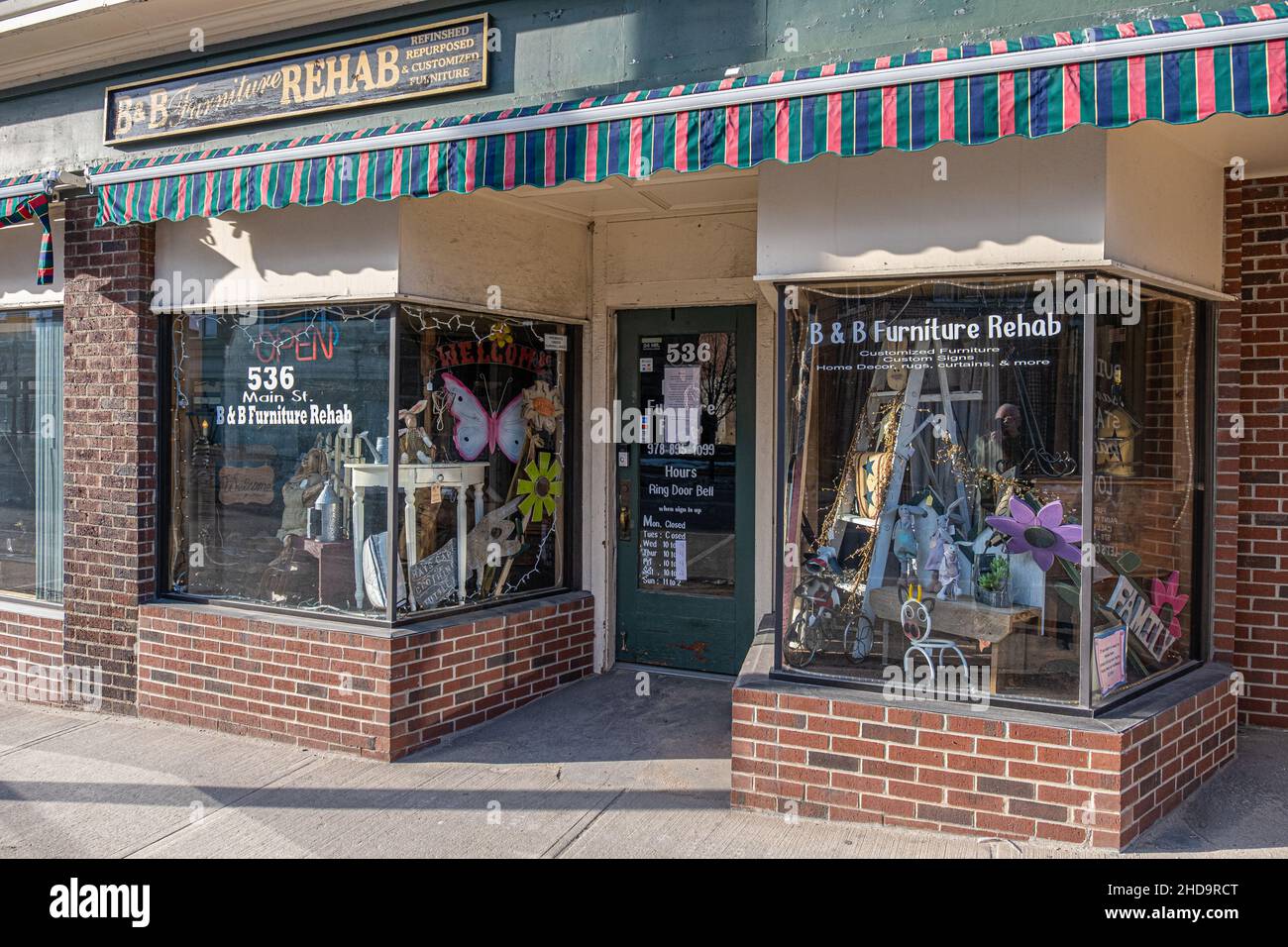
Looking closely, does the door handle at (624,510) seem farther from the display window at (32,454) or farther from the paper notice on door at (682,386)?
the display window at (32,454)

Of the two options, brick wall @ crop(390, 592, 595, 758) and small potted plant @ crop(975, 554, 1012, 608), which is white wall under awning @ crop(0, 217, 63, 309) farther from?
small potted plant @ crop(975, 554, 1012, 608)

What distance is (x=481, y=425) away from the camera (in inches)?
250

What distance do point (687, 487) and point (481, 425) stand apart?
1379mm

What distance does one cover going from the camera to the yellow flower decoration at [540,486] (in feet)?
21.8

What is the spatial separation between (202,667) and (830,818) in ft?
12.5

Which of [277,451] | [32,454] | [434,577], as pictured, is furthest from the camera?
[32,454]

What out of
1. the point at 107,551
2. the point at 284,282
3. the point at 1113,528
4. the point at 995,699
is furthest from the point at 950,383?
the point at 107,551

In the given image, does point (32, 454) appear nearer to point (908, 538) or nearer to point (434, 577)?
point (434, 577)

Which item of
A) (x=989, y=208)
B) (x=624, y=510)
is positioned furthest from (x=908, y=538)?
(x=624, y=510)

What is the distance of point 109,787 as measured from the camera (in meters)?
5.24

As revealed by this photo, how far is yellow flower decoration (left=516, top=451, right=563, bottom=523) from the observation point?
665 centimetres

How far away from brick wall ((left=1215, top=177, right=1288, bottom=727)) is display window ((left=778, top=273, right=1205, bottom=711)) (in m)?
0.36

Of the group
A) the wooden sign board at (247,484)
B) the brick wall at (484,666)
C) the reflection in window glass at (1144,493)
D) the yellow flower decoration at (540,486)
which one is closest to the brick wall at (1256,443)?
the reflection in window glass at (1144,493)

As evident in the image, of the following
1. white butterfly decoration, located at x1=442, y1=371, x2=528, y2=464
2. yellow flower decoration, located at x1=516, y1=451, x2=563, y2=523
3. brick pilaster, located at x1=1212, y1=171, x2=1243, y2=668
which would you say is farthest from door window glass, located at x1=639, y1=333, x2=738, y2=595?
brick pilaster, located at x1=1212, y1=171, x2=1243, y2=668
